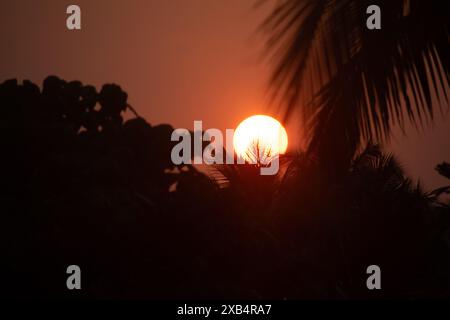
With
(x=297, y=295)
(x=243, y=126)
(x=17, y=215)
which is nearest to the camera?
(x=297, y=295)

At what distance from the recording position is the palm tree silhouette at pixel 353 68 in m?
3.60

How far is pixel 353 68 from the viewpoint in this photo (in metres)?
3.84

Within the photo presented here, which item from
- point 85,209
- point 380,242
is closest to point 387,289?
point 380,242

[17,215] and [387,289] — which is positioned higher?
[17,215]

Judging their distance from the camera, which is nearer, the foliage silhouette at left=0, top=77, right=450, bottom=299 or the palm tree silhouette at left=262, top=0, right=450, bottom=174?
the palm tree silhouette at left=262, top=0, right=450, bottom=174

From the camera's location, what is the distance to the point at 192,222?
9.13 metres

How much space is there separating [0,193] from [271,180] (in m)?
6.45

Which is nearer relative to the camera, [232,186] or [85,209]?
[232,186]

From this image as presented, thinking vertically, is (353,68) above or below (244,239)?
above

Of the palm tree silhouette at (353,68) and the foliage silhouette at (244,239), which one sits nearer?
the palm tree silhouette at (353,68)

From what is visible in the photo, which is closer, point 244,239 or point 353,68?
point 353,68

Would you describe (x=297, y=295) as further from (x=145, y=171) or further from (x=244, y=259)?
(x=145, y=171)

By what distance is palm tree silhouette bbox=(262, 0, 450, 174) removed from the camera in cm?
360

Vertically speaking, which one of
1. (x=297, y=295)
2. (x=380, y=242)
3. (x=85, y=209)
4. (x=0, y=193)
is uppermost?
(x=0, y=193)
